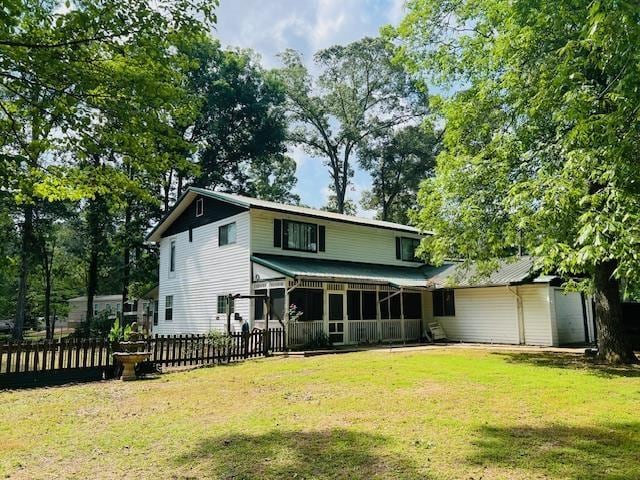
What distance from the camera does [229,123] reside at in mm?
39281

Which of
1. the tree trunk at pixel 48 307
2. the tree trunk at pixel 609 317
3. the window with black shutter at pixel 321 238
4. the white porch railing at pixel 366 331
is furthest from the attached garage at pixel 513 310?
the tree trunk at pixel 48 307

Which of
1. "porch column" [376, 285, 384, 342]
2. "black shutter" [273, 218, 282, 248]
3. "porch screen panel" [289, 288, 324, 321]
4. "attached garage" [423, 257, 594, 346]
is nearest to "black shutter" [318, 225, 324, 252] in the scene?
"black shutter" [273, 218, 282, 248]

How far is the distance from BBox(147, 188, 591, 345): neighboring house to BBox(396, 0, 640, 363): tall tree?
451 cm

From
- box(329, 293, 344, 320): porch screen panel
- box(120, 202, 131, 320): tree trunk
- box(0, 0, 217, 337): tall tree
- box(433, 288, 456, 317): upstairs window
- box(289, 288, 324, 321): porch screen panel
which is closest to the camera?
box(0, 0, 217, 337): tall tree

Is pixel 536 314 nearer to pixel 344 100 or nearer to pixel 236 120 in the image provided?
pixel 236 120

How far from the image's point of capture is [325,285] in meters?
19.2

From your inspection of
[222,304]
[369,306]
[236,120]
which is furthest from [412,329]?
[236,120]

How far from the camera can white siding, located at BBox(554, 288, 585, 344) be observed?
780 inches

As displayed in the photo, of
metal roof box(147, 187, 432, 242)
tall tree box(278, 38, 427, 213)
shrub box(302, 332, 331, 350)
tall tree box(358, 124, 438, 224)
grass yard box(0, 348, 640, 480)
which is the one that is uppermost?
tall tree box(278, 38, 427, 213)

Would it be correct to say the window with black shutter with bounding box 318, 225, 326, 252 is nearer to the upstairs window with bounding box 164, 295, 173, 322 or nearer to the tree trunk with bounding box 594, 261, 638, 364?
the upstairs window with bounding box 164, 295, 173, 322

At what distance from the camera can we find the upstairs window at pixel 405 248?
25531mm

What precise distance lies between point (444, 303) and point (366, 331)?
4654mm

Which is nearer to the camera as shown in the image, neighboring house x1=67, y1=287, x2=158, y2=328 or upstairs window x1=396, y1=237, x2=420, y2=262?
upstairs window x1=396, y1=237, x2=420, y2=262

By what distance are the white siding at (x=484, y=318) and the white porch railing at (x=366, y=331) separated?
5.35 ft
